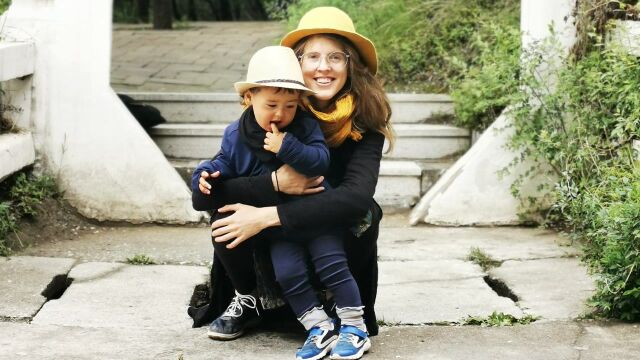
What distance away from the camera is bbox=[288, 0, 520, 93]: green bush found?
7145 millimetres

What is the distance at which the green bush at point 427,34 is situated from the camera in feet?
23.4

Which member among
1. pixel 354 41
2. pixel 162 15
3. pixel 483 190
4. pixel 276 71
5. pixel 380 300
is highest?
pixel 354 41

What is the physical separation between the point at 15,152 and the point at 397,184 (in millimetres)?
2245

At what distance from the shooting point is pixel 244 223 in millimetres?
3670

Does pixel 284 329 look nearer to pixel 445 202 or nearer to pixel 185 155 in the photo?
pixel 445 202

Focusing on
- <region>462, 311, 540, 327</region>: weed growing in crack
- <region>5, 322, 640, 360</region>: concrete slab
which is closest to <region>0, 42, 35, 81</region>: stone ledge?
<region>5, 322, 640, 360</region>: concrete slab

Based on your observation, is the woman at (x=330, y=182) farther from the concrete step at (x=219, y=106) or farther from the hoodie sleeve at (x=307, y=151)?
the concrete step at (x=219, y=106)

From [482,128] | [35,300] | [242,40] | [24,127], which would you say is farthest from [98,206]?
[242,40]

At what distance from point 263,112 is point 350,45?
476 millimetres

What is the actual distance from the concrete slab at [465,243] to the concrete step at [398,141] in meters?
0.73

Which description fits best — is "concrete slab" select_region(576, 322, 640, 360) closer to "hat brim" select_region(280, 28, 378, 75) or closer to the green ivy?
"hat brim" select_region(280, 28, 378, 75)

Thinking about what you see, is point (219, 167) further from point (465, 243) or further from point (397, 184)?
point (397, 184)

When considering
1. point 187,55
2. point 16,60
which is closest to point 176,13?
point 187,55

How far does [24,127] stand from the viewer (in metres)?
5.82
